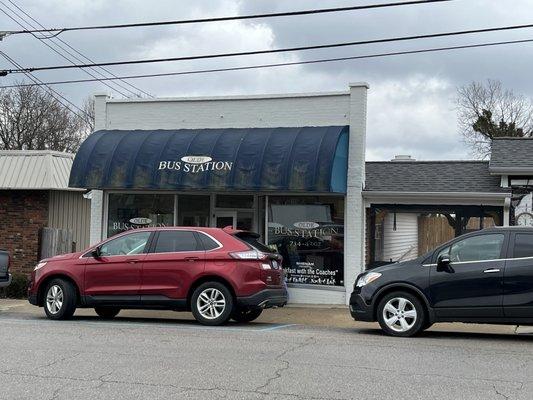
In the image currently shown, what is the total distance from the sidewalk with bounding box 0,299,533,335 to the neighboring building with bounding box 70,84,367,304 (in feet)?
3.98

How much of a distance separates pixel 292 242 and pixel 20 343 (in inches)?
306

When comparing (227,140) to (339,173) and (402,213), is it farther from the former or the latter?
(402,213)

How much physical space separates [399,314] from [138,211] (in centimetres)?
874

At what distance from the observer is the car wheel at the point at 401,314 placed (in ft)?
33.3

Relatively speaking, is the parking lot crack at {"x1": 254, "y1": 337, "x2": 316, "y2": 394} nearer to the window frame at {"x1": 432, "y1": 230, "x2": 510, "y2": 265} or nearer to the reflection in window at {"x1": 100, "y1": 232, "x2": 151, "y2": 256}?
the window frame at {"x1": 432, "y1": 230, "x2": 510, "y2": 265}

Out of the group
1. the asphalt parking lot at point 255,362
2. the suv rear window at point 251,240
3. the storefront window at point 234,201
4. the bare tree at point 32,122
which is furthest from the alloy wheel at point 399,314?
the bare tree at point 32,122

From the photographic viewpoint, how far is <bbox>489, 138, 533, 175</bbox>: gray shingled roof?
48.0 feet

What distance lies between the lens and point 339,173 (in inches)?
597

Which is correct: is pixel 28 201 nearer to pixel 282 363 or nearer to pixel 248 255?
pixel 248 255

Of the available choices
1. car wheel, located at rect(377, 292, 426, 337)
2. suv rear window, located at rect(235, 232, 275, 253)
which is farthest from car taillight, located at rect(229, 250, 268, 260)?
car wheel, located at rect(377, 292, 426, 337)

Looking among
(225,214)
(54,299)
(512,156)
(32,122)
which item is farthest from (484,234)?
(32,122)

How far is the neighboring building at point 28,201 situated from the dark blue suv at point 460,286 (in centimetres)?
1123

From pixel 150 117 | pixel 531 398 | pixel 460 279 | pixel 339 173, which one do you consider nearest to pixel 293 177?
pixel 339 173

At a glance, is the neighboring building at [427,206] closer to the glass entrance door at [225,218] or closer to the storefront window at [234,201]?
the storefront window at [234,201]
